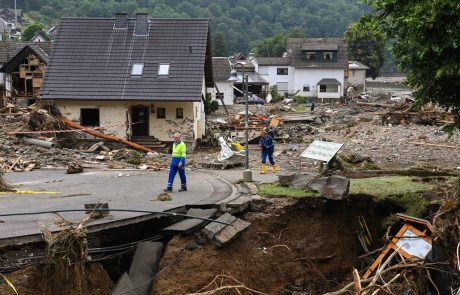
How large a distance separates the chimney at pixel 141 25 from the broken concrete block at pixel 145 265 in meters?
24.3

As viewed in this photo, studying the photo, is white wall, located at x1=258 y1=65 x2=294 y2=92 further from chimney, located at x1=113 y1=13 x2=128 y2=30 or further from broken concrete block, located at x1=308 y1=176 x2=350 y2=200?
broken concrete block, located at x1=308 y1=176 x2=350 y2=200

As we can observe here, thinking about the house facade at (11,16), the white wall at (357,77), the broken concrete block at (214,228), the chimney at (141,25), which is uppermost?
the house facade at (11,16)

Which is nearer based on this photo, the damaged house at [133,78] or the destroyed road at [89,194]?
the destroyed road at [89,194]

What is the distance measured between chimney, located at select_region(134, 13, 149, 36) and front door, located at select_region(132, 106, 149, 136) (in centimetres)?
485

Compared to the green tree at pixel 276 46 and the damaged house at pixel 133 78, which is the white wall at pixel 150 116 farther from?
the green tree at pixel 276 46

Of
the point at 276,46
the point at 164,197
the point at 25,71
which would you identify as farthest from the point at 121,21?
the point at 276,46

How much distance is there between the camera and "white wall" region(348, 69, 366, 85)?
287ft

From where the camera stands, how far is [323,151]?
18562mm

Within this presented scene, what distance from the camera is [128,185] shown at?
18000mm

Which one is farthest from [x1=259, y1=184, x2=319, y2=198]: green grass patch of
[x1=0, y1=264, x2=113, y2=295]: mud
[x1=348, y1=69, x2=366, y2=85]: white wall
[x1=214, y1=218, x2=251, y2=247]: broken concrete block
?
[x1=348, y1=69, x2=366, y2=85]: white wall

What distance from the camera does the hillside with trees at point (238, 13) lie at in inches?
5704

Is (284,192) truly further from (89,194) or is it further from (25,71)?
(25,71)

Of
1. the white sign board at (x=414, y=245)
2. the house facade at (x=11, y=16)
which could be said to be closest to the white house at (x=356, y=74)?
the white sign board at (x=414, y=245)

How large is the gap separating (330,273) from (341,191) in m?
2.08
